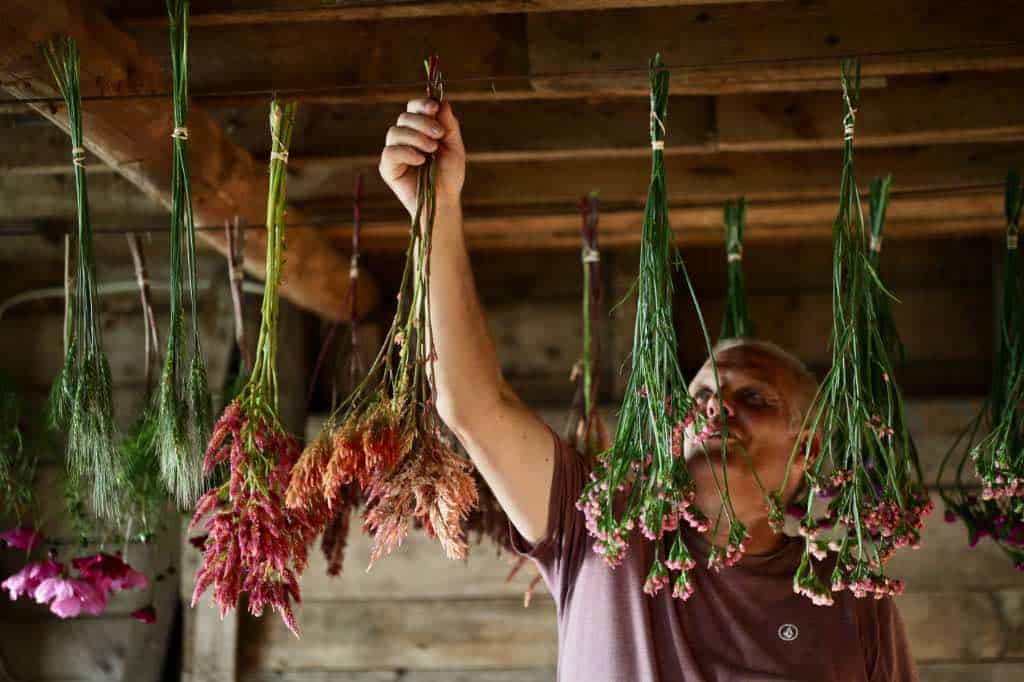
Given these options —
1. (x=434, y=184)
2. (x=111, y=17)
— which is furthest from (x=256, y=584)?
(x=111, y=17)

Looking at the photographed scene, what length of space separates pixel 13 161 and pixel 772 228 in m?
2.19

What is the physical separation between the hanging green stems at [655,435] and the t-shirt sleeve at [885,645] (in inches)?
26.0

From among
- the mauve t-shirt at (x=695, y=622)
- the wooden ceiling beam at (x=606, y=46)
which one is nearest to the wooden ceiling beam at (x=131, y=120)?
the wooden ceiling beam at (x=606, y=46)

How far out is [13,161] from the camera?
2621mm

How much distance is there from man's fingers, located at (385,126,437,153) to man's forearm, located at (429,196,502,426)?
13 cm

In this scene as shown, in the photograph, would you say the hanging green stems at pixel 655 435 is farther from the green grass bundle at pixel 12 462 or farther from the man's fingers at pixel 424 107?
the green grass bundle at pixel 12 462

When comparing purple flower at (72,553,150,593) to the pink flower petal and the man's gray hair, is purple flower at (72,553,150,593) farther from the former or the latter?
the man's gray hair

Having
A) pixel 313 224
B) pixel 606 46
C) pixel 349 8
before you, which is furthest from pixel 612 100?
pixel 349 8

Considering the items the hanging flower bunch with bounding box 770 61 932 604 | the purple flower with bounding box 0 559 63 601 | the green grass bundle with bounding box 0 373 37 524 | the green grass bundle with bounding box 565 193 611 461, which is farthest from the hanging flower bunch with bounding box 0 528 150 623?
the hanging flower bunch with bounding box 770 61 932 604

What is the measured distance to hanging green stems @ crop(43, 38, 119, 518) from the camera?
69.7 inches

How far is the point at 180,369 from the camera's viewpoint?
1771mm

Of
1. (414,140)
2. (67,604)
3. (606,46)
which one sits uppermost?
(606,46)

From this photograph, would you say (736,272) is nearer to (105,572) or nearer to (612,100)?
(612,100)

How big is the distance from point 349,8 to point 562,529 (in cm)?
103
